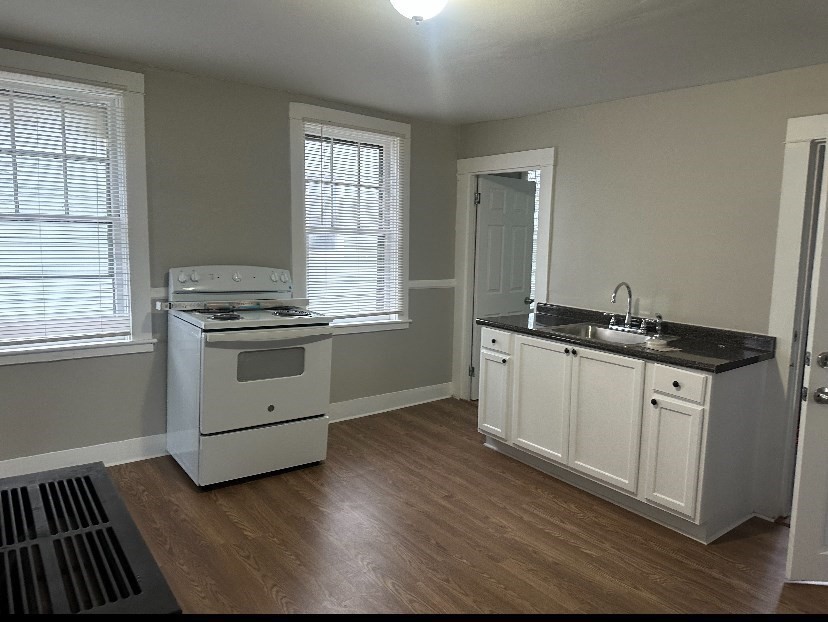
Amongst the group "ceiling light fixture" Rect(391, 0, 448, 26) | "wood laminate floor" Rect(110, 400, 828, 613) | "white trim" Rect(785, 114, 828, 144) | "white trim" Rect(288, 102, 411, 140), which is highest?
"white trim" Rect(288, 102, 411, 140)

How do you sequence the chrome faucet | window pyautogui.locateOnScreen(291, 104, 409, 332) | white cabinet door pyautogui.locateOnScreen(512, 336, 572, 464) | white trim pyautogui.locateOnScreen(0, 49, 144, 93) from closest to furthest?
white trim pyautogui.locateOnScreen(0, 49, 144, 93) → white cabinet door pyautogui.locateOnScreen(512, 336, 572, 464) → the chrome faucet → window pyautogui.locateOnScreen(291, 104, 409, 332)

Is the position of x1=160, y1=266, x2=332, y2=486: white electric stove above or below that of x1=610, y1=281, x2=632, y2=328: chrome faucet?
below

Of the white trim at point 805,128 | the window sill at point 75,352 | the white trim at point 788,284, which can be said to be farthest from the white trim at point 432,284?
the white trim at point 805,128

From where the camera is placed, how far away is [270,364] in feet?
10.7

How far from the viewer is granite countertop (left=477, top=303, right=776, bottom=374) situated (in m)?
2.74

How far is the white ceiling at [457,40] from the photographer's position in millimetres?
2320

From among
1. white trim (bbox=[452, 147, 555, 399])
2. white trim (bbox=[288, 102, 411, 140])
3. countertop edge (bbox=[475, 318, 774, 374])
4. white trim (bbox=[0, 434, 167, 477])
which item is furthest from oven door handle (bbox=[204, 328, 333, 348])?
white trim (bbox=[452, 147, 555, 399])

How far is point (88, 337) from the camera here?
10.7 feet

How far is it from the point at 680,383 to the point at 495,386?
1238mm

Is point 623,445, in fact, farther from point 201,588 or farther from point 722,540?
point 201,588

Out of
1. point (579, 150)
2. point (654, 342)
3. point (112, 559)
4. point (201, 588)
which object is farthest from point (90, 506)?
point (579, 150)

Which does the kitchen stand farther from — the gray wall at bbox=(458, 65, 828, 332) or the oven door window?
the oven door window

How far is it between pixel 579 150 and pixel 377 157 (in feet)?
4.76

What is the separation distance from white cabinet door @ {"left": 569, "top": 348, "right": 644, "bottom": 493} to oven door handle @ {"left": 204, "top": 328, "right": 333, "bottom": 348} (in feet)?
4.74
